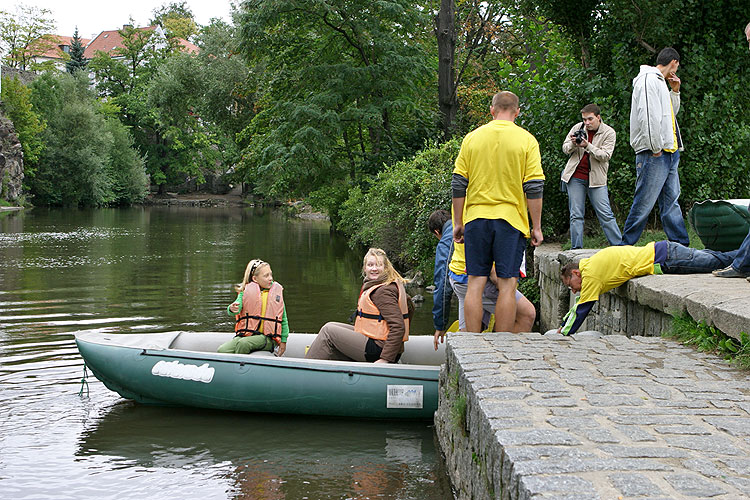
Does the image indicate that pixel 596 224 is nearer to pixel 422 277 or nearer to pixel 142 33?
pixel 422 277

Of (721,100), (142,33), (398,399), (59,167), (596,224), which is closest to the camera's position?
(398,399)

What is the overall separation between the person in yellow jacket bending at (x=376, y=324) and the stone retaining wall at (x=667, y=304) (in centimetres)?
174

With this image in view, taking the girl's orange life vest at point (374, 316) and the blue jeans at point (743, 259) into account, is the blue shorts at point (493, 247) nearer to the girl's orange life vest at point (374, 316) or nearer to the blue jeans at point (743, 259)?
the girl's orange life vest at point (374, 316)

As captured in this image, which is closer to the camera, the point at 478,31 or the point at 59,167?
the point at 478,31

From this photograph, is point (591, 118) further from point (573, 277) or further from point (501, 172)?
point (501, 172)

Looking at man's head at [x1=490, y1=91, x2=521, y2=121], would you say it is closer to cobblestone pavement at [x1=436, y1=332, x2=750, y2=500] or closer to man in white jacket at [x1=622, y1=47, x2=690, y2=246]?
cobblestone pavement at [x1=436, y1=332, x2=750, y2=500]

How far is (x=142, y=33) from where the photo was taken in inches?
2694

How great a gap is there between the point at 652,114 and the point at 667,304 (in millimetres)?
2266

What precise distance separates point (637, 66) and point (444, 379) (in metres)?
6.07

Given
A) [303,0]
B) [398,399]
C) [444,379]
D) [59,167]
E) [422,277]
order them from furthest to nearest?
[59,167] → [303,0] → [422,277] → [398,399] → [444,379]

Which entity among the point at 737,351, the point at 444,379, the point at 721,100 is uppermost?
the point at 721,100

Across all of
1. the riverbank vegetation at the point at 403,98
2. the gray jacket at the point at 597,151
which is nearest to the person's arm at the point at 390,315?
the gray jacket at the point at 597,151

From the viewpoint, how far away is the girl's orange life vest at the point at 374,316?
22.5 ft

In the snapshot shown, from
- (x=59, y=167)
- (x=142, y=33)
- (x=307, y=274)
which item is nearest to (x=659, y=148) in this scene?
(x=307, y=274)
